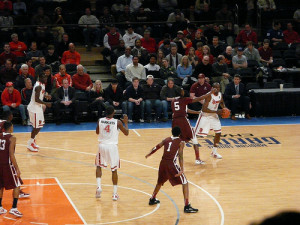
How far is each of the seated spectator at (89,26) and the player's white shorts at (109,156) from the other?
1114cm

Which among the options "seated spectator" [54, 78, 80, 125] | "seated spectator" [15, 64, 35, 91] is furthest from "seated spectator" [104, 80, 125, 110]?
"seated spectator" [15, 64, 35, 91]

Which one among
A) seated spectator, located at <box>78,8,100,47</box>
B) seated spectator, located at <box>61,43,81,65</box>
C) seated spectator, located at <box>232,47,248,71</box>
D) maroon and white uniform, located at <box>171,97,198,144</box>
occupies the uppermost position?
seated spectator, located at <box>78,8,100,47</box>

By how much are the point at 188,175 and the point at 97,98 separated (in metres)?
6.47

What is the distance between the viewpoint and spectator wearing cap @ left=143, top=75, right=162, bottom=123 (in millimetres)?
17438

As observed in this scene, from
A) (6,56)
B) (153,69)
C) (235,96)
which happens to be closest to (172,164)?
(235,96)

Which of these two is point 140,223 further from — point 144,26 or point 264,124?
point 144,26

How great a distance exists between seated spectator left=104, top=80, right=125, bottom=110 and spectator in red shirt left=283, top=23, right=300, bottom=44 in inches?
339

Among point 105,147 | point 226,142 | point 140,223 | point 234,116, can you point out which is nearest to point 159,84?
point 234,116

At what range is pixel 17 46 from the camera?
18938 millimetres

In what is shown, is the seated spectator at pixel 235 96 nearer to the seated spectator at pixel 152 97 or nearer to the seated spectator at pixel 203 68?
the seated spectator at pixel 203 68

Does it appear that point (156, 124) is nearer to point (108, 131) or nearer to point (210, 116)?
point (210, 116)

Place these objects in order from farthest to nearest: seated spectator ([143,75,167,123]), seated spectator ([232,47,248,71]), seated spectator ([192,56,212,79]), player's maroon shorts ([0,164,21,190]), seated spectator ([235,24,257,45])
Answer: seated spectator ([235,24,257,45]) < seated spectator ([232,47,248,71]) < seated spectator ([192,56,212,79]) < seated spectator ([143,75,167,123]) < player's maroon shorts ([0,164,21,190])

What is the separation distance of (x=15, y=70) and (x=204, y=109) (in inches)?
309

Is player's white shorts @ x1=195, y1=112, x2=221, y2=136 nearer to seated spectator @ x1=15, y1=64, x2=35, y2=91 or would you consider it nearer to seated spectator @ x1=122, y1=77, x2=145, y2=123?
seated spectator @ x1=122, y1=77, x2=145, y2=123
